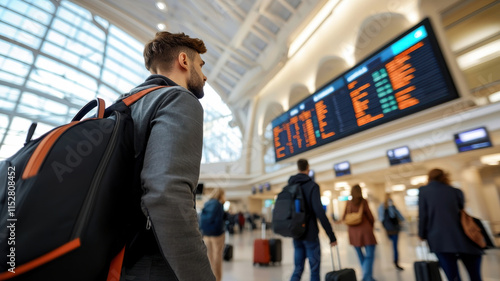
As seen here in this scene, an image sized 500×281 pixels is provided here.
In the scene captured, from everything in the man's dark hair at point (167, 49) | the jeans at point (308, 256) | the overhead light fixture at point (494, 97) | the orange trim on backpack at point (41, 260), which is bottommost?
the jeans at point (308, 256)

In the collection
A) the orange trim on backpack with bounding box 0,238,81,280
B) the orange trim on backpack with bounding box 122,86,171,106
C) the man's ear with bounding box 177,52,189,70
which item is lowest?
the orange trim on backpack with bounding box 0,238,81,280

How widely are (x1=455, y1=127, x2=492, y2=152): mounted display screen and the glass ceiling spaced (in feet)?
52.7

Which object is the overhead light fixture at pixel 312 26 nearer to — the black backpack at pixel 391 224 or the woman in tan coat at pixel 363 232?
the black backpack at pixel 391 224

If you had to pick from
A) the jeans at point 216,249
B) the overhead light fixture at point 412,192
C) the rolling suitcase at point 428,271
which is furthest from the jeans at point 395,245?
the overhead light fixture at point 412,192

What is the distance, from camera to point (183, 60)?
1.04 metres

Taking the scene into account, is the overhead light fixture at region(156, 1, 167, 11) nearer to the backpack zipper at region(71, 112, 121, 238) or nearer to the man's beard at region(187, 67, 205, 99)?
the man's beard at region(187, 67, 205, 99)

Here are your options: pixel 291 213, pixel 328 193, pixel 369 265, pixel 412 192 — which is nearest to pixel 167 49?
pixel 291 213

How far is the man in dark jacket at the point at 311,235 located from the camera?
278 cm

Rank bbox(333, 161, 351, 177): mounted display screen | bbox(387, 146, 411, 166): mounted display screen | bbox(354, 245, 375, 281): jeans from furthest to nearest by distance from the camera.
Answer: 1. bbox(333, 161, 351, 177): mounted display screen
2. bbox(387, 146, 411, 166): mounted display screen
3. bbox(354, 245, 375, 281): jeans

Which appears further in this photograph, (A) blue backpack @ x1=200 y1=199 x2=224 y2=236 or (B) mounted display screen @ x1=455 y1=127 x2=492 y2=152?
(B) mounted display screen @ x1=455 y1=127 x2=492 y2=152

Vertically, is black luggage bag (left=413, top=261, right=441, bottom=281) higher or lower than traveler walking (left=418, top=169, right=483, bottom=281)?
lower

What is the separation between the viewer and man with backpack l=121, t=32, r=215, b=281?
1.95 feet

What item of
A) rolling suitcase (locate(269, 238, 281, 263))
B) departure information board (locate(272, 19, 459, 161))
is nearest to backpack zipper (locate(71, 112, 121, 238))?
rolling suitcase (locate(269, 238, 281, 263))

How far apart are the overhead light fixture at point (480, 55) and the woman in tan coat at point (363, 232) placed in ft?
29.9
